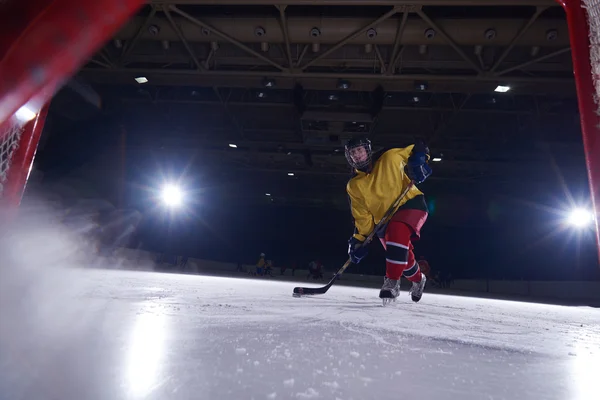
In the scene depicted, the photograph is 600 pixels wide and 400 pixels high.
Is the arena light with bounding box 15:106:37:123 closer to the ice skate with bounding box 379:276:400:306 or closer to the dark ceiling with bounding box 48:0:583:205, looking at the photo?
the ice skate with bounding box 379:276:400:306

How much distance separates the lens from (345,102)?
7859mm

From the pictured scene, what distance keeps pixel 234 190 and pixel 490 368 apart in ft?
48.8

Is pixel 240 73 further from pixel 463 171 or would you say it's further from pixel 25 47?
pixel 463 171

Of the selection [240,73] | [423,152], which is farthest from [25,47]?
[240,73]

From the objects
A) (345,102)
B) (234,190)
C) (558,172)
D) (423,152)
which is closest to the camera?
(423,152)

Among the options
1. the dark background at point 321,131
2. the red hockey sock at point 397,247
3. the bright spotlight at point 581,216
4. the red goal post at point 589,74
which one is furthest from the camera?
the bright spotlight at point 581,216

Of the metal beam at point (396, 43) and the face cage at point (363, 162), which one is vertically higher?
the metal beam at point (396, 43)

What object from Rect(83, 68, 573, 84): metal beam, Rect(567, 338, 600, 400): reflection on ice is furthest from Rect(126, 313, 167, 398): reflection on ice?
Rect(83, 68, 573, 84): metal beam

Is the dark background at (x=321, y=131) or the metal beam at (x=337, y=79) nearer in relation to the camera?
the dark background at (x=321, y=131)

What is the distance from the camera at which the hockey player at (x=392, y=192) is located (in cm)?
280

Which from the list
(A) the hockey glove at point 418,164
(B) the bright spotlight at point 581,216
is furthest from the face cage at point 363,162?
(B) the bright spotlight at point 581,216

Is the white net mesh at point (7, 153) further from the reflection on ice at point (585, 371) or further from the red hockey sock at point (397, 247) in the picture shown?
the red hockey sock at point (397, 247)

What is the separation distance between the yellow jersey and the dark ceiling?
9.75ft

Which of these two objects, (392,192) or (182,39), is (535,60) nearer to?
(392,192)
